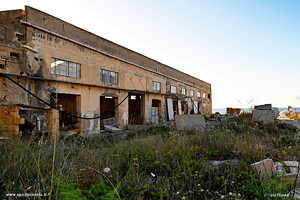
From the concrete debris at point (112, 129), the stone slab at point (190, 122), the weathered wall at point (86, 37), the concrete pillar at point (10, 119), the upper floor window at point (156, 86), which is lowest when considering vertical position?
the concrete debris at point (112, 129)

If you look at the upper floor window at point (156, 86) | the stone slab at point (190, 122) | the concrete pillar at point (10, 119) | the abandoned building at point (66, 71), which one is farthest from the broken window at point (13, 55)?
the upper floor window at point (156, 86)

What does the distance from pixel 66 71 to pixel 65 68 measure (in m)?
0.17

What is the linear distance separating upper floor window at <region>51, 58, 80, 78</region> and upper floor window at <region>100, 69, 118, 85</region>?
1834 mm

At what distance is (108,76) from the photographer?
12.5m

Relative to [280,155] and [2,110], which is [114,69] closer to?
[2,110]

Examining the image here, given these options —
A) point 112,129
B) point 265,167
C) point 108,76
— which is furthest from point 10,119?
point 265,167

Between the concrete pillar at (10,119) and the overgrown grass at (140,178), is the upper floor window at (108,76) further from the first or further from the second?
the overgrown grass at (140,178)

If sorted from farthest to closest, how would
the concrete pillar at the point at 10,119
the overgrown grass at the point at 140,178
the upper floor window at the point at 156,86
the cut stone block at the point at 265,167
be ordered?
the upper floor window at the point at 156,86
the concrete pillar at the point at 10,119
the cut stone block at the point at 265,167
the overgrown grass at the point at 140,178

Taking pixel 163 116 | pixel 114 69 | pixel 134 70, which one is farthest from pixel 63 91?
pixel 163 116

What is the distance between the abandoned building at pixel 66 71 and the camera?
7.62 m

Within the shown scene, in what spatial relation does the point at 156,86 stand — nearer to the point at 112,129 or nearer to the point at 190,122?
the point at 112,129

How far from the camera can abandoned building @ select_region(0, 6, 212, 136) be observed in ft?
25.0

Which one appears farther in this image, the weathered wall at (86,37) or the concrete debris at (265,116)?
the concrete debris at (265,116)

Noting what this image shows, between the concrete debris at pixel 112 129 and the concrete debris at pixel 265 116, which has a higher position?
the concrete debris at pixel 265 116
